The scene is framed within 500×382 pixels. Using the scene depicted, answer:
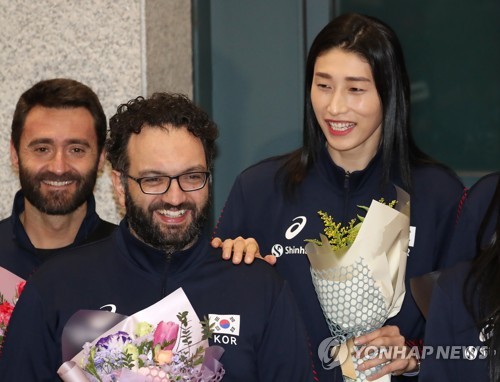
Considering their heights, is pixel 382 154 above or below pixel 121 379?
above

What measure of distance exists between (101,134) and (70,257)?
929 millimetres

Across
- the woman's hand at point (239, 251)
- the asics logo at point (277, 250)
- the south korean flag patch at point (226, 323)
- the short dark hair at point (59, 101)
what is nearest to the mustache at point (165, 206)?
the woman's hand at point (239, 251)

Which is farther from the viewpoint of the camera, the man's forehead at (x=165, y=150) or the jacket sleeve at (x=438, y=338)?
the man's forehead at (x=165, y=150)

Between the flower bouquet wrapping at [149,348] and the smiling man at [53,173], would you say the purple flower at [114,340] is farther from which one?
the smiling man at [53,173]

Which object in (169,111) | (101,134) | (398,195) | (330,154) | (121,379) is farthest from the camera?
(101,134)

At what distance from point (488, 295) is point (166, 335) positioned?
918 mm

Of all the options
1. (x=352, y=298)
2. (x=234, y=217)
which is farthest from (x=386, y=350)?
(x=234, y=217)

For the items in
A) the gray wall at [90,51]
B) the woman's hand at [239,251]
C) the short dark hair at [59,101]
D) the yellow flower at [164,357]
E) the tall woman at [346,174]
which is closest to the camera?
the yellow flower at [164,357]

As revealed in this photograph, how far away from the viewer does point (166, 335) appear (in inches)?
106

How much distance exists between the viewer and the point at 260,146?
15.5 feet

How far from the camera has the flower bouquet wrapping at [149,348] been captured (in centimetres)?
262

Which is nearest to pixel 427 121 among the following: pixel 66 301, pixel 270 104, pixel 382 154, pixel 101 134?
pixel 270 104

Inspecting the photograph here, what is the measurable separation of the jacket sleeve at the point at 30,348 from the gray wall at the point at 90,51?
1.46 meters

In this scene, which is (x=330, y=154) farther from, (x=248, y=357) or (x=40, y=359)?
(x=40, y=359)
